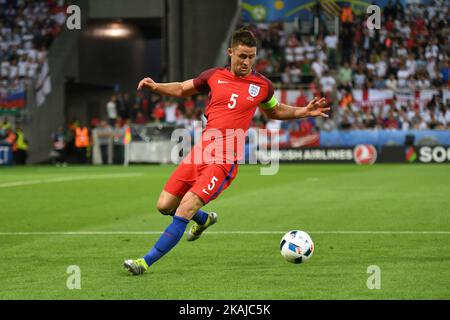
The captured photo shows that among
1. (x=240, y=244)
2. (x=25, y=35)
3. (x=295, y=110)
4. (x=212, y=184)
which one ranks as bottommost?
(x=240, y=244)

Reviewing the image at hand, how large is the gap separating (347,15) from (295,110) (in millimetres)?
30564

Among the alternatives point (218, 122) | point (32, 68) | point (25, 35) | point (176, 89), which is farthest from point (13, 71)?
point (218, 122)

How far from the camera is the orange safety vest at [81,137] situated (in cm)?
3562

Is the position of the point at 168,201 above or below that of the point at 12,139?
above

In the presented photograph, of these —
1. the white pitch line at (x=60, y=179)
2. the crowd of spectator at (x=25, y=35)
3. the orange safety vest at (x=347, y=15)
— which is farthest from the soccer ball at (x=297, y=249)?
the orange safety vest at (x=347, y=15)

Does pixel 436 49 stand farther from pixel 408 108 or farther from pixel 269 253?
pixel 269 253

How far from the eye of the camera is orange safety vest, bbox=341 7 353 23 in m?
38.4

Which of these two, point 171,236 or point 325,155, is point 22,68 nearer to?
point 325,155

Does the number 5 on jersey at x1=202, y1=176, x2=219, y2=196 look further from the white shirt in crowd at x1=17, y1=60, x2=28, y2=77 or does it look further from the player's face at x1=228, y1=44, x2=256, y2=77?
the white shirt in crowd at x1=17, y1=60, x2=28, y2=77

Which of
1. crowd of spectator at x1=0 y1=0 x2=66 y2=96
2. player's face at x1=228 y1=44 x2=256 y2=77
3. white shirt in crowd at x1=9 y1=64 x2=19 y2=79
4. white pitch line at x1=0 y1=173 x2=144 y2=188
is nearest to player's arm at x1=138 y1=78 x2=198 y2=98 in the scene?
player's face at x1=228 y1=44 x2=256 y2=77

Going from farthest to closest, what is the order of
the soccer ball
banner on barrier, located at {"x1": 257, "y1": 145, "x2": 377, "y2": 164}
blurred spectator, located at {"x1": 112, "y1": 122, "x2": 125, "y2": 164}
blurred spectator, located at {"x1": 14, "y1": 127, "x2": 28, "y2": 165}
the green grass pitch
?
blurred spectator, located at {"x1": 112, "y1": 122, "x2": 125, "y2": 164}, blurred spectator, located at {"x1": 14, "y1": 127, "x2": 28, "y2": 165}, banner on barrier, located at {"x1": 257, "y1": 145, "x2": 377, "y2": 164}, the soccer ball, the green grass pitch

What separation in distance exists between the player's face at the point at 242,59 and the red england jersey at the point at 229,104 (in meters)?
0.10

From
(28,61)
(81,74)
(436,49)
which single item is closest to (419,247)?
(436,49)

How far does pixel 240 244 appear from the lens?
10.2m
